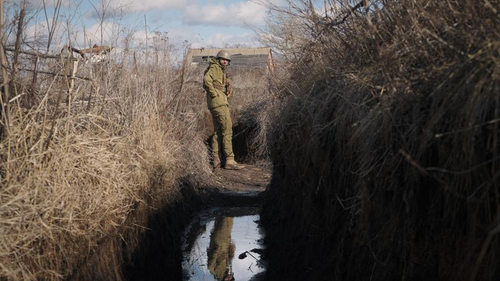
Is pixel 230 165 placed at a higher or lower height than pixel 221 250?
higher

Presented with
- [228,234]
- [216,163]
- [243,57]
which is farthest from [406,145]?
[243,57]

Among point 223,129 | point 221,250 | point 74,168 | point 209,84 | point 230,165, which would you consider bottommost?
point 221,250

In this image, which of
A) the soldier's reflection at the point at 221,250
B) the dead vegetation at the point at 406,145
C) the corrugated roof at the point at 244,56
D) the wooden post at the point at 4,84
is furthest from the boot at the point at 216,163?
the wooden post at the point at 4,84

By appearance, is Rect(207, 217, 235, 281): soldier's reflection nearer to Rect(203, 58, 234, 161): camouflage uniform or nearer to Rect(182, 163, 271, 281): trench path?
Rect(182, 163, 271, 281): trench path

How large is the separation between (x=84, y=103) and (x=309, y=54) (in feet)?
8.31

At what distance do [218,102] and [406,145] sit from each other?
397 inches

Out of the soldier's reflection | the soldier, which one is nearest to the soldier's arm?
the soldier

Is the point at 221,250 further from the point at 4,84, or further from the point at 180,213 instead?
the point at 4,84

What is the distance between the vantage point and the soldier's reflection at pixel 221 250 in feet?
27.4

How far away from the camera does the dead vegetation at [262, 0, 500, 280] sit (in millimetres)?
3375

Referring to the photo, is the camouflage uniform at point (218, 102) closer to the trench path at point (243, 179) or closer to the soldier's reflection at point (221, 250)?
the trench path at point (243, 179)

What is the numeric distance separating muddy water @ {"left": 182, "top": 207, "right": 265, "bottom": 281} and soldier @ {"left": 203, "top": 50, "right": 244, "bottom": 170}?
2489 mm

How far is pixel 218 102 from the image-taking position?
45.5ft

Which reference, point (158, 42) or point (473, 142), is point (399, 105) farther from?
point (158, 42)
